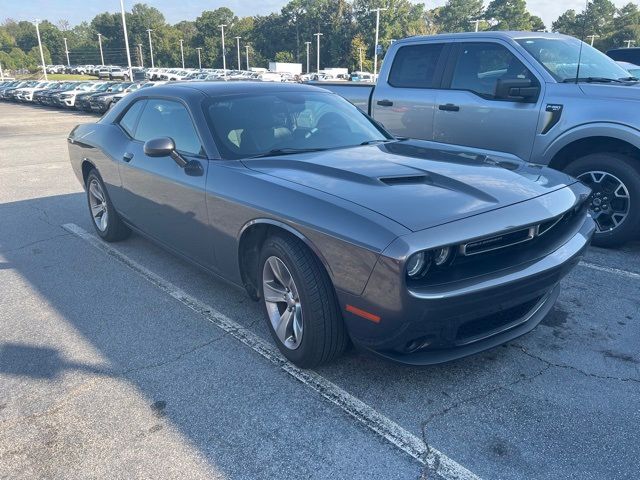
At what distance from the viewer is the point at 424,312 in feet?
7.55

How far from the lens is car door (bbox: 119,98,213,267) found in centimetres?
354

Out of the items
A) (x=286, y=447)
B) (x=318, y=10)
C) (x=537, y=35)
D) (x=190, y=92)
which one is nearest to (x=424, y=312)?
(x=286, y=447)

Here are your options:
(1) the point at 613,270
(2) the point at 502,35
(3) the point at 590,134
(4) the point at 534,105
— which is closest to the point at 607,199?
(3) the point at 590,134

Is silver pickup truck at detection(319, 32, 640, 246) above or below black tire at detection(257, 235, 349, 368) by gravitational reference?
above

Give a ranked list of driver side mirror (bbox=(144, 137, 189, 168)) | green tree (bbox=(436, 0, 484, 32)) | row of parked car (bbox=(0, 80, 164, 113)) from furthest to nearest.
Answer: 1. green tree (bbox=(436, 0, 484, 32))
2. row of parked car (bbox=(0, 80, 164, 113))
3. driver side mirror (bbox=(144, 137, 189, 168))

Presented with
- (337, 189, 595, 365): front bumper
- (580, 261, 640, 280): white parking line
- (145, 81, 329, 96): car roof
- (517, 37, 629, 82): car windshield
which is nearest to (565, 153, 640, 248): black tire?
(580, 261, 640, 280): white parking line

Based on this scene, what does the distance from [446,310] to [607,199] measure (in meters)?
3.27

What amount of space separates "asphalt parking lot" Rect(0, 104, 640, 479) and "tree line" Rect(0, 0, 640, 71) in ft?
279

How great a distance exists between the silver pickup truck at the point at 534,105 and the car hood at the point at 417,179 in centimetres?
156

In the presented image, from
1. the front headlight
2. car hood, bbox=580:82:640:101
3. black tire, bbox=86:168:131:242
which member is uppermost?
car hood, bbox=580:82:640:101

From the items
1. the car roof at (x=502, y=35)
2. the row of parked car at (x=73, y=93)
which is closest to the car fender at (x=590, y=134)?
the car roof at (x=502, y=35)

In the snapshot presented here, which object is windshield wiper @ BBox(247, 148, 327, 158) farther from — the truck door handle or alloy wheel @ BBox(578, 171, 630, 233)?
alloy wheel @ BBox(578, 171, 630, 233)

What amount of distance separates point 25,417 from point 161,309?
1290mm

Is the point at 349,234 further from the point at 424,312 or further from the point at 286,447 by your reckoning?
the point at 286,447
